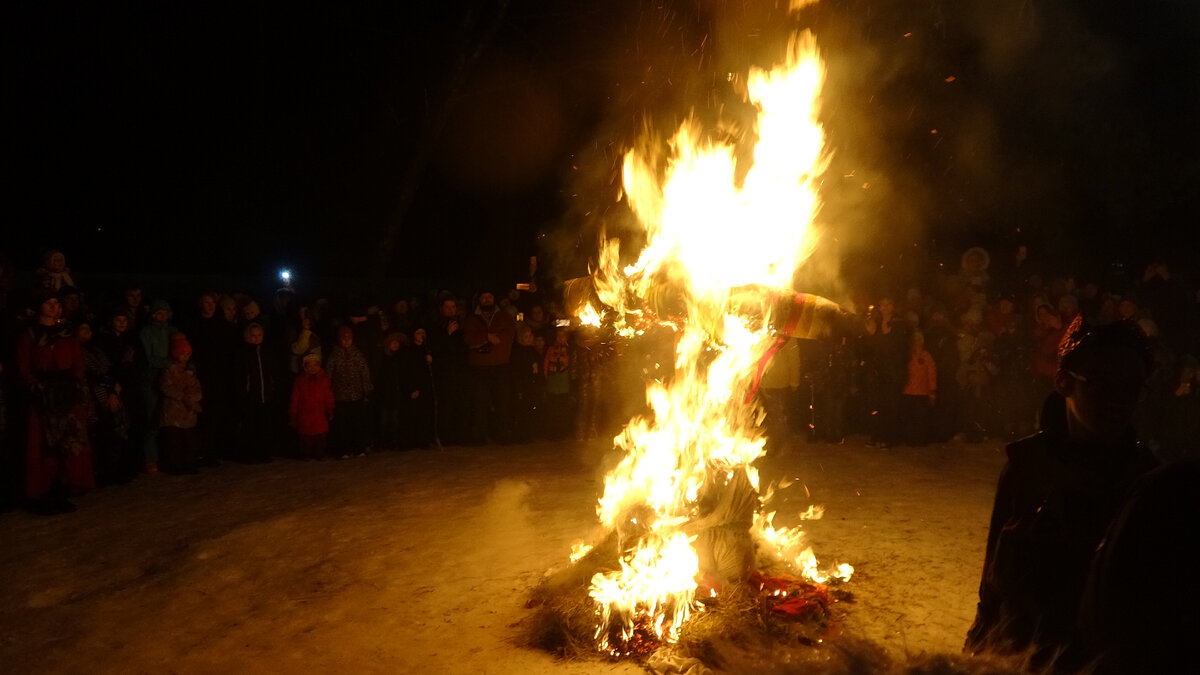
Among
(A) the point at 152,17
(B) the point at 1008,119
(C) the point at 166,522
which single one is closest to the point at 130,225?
(A) the point at 152,17

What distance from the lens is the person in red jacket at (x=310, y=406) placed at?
9.75m

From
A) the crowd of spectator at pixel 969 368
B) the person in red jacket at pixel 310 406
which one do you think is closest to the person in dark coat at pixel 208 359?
the person in red jacket at pixel 310 406

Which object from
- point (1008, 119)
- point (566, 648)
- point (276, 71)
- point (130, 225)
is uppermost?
point (276, 71)

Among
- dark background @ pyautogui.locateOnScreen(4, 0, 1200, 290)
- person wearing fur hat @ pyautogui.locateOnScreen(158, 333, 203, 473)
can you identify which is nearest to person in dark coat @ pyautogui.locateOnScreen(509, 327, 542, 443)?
dark background @ pyautogui.locateOnScreen(4, 0, 1200, 290)

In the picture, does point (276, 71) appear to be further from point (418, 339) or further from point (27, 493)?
point (27, 493)

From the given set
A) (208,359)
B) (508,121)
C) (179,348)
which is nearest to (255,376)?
(208,359)

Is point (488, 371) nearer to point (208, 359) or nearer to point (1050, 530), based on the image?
point (208, 359)

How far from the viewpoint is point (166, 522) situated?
7.11 meters

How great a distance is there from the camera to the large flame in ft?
16.8

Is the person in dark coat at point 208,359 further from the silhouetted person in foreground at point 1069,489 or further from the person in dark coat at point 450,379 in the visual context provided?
the silhouetted person in foreground at point 1069,489

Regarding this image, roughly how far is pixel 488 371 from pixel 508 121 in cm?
856

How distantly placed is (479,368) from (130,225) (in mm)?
9277

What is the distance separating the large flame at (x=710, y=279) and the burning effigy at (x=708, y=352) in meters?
0.01

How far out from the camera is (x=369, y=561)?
6035 millimetres
